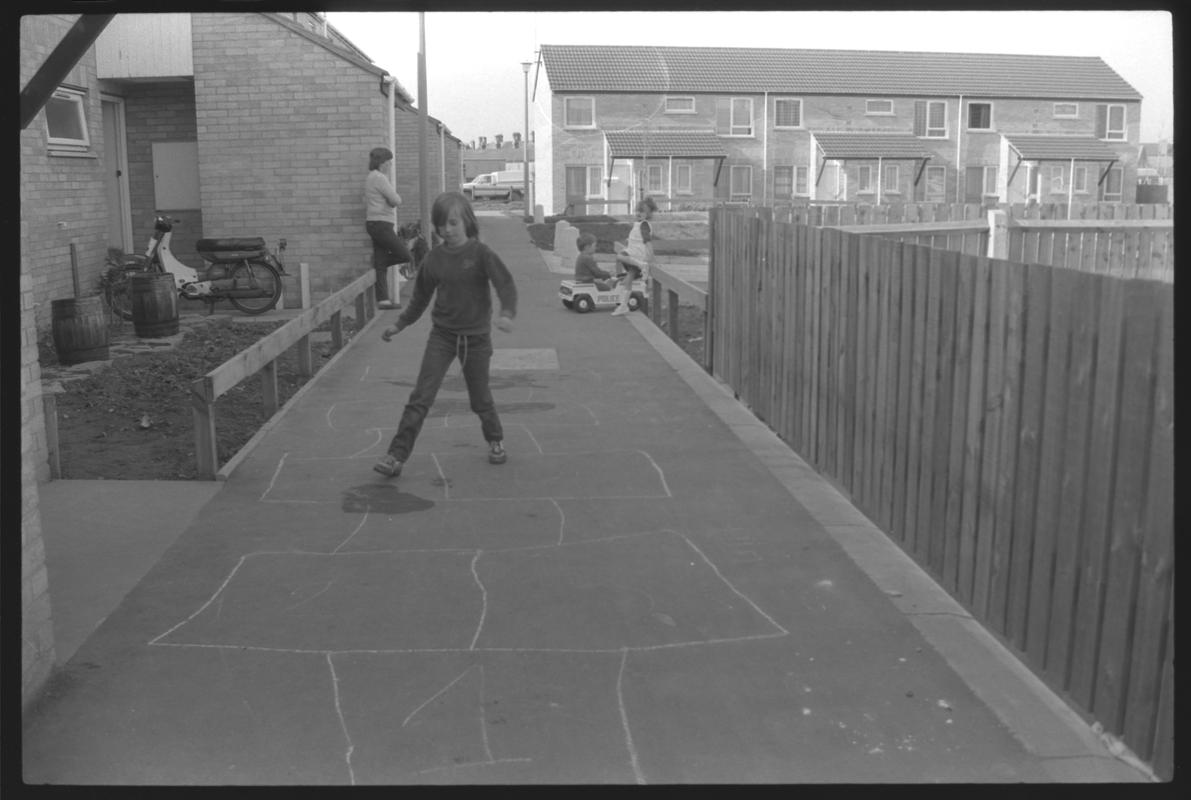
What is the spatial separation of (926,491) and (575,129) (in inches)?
2013

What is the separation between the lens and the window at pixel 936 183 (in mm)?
54438

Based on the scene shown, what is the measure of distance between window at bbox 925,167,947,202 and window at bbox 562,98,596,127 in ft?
48.0

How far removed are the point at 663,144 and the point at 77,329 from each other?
4568cm

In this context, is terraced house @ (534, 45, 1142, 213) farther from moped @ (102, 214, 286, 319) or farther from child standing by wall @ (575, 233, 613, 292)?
moped @ (102, 214, 286, 319)

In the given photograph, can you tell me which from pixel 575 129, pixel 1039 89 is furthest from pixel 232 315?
pixel 575 129

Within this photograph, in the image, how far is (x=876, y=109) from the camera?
52.8 metres

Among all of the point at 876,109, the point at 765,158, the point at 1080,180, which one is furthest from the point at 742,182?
the point at 1080,180

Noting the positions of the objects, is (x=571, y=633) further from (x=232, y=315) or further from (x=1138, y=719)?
(x=232, y=315)

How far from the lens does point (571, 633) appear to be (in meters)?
4.93

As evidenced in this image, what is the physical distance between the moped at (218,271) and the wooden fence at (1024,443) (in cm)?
957

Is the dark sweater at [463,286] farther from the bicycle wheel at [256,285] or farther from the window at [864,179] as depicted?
the window at [864,179]

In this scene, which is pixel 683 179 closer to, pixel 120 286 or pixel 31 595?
pixel 120 286

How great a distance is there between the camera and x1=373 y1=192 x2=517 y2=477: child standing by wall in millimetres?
7543

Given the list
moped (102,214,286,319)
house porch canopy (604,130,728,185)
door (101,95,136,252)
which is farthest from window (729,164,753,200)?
moped (102,214,286,319)
